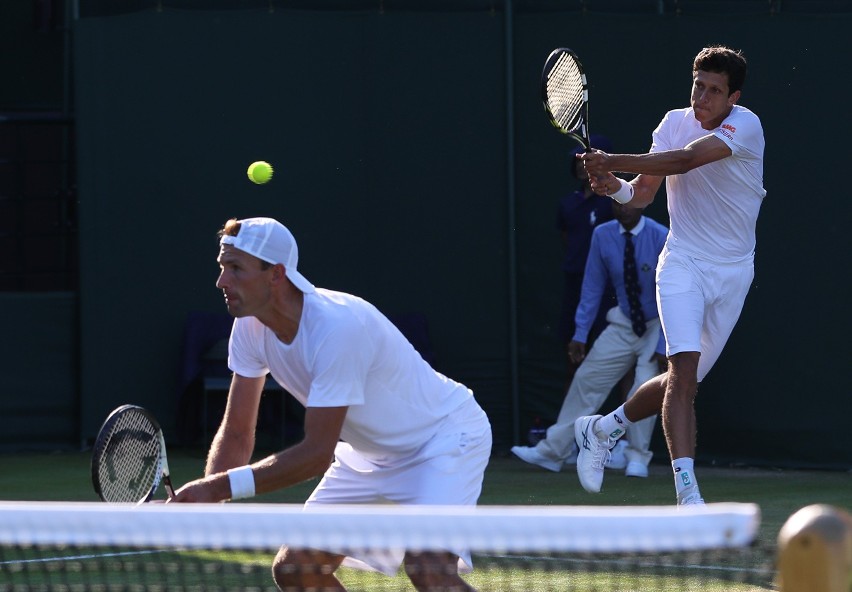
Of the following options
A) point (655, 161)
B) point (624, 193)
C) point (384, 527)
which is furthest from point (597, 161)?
point (384, 527)

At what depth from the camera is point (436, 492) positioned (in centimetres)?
388

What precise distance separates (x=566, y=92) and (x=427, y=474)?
257 cm

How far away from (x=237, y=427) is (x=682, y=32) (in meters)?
5.21

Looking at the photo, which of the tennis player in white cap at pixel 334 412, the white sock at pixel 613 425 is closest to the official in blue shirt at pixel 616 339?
the white sock at pixel 613 425

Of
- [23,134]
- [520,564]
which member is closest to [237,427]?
[520,564]

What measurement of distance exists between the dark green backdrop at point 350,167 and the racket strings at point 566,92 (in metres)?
2.67

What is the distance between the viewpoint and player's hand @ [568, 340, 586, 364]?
828 centimetres

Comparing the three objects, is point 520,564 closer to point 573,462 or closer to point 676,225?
point 676,225

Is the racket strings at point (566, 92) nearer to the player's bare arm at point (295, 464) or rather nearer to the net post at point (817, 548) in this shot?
the player's bare arm at point (295, 464)

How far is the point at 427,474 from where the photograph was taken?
3922mm

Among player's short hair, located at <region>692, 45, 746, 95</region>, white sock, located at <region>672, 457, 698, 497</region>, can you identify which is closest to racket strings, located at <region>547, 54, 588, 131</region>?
player's short hair, located at <region>692, 45, 746, 95</region>

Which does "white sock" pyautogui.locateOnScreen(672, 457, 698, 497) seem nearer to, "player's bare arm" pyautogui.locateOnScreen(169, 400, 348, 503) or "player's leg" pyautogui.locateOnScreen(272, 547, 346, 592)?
"player's leg" pyautogui.locateOnScreen(272, 547, 346, 592)

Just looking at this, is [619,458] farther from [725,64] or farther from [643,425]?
[725,64]

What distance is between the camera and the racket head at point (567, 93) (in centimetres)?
595
